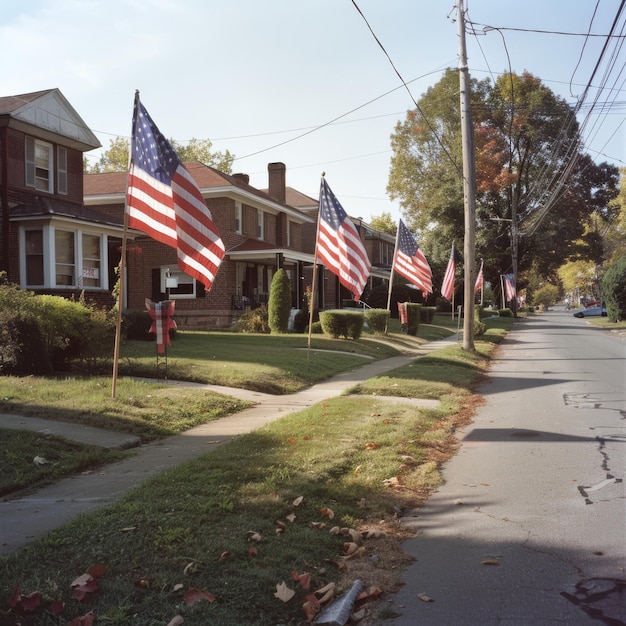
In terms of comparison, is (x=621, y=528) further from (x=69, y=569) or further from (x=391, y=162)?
(x=391, y=162)

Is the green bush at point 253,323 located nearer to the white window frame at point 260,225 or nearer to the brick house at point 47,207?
the brick house at point 47,207

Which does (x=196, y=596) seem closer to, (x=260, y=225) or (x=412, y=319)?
(x=412, y=319)

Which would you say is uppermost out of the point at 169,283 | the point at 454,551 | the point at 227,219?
the point at 227,219

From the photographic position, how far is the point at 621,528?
4.98 m

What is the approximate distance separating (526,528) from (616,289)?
1560 inches

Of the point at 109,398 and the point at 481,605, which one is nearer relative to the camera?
the point at 481,605

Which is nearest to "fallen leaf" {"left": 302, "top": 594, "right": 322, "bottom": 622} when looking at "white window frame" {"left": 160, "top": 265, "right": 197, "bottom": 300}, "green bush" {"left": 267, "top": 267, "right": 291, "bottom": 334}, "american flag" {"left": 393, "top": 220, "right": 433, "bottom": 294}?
"american flag" {"left": 393, "top": 220, "right": 433, "bottom": 294}

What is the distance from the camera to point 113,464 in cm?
739

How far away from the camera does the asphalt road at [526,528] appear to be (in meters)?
3.78

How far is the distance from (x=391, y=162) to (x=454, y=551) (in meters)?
57.3

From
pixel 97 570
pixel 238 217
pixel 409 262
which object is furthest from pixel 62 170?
pixel 97 570

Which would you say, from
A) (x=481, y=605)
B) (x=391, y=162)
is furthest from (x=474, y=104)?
(x=481, y=605)

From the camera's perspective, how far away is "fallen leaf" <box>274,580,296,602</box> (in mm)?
3789

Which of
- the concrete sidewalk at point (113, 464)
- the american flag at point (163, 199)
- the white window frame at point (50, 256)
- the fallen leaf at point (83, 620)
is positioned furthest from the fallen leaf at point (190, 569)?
the white window frame at point (50, 256)
